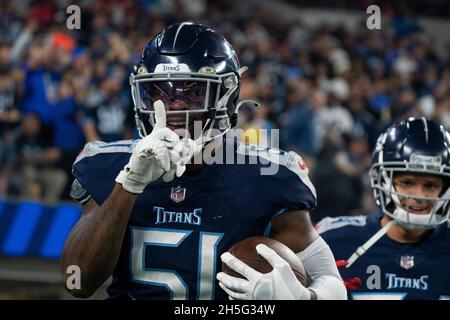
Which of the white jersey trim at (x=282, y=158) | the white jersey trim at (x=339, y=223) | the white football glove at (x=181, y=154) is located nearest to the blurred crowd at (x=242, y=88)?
the white jersey trim at (x=339, y=223)

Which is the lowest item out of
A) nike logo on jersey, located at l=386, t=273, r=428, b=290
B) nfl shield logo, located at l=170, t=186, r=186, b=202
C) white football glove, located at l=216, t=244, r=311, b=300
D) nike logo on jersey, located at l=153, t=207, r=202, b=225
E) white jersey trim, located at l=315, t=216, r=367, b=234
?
nike logo on jersey, located at l=386, t=273, r=428, b=290

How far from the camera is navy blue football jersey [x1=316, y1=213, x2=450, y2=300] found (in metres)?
3.69

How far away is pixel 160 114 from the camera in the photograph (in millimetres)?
2781

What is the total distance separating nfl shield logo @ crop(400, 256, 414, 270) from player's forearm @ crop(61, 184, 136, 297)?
1.45 meters

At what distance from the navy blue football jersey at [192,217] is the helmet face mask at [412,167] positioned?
85 cm

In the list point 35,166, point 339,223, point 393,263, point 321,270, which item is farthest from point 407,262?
point 35,166

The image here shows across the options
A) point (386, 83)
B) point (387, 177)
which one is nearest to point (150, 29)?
point (386, 83)

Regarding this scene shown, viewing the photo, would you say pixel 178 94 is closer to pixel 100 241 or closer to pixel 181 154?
pixel 181 154

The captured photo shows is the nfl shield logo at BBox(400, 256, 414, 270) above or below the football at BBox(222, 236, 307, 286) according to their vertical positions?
below

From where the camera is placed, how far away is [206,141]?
9.65 feet

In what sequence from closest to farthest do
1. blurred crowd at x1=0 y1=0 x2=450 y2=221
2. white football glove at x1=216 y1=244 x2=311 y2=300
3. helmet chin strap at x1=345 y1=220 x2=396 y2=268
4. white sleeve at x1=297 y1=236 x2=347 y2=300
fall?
white football glove at x1=216 y1=244 x2=311 y2=300 → white sleeve at x1=297 y1=236 x2=347 y2=300 → helmet chin strap at x1=345 y1=220 x2=396 y2=268 → blurred crowd at x1=0 y1=0 x2=450 y2=221

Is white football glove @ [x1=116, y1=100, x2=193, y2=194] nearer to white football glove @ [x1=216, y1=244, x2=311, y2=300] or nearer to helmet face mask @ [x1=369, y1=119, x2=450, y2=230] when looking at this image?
white football glove @ [x1=216, y1=244, x2=311, y2=300]

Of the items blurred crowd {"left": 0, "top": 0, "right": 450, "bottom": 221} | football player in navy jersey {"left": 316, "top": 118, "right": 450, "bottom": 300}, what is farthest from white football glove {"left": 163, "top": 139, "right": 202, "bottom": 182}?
blurred crowd {"left": 0, "top": 0, "right": 450, "bottom": 221}
